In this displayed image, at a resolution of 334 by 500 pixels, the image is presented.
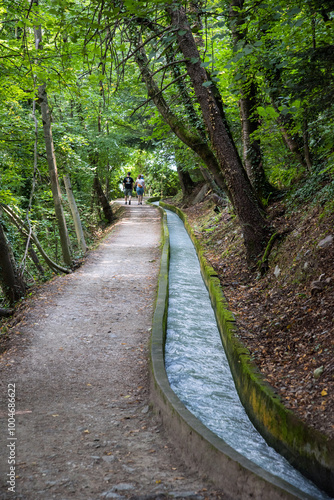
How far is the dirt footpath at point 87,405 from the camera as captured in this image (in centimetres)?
310

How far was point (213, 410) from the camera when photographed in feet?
14.8

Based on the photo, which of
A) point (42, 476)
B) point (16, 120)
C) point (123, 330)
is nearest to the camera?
point (42, 476)

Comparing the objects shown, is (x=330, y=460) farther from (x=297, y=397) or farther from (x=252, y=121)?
(x=252, y=121)

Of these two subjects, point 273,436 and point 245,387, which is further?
point 245,387

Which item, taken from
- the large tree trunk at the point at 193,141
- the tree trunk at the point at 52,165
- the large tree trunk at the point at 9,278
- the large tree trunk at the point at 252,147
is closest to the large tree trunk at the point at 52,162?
the tree trunk at the point at 52,165

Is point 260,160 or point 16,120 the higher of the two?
point 16,120

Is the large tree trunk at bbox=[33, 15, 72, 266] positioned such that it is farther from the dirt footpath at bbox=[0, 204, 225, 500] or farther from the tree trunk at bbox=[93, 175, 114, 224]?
the tree trunk at bbox=[93, 175, 114, 224]

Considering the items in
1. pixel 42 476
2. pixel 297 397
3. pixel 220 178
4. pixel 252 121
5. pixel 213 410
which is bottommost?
pixel 213 410

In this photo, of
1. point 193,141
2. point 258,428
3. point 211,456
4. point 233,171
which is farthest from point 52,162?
point 211,456

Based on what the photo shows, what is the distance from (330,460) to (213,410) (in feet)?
5.62

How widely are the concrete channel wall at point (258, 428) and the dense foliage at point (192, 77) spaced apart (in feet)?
10.5

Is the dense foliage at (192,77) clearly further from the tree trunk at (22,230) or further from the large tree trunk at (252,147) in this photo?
the tree trunk at (22,230)

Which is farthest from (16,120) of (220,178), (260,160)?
(260,160)

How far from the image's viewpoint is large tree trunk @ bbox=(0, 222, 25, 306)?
8.02m
